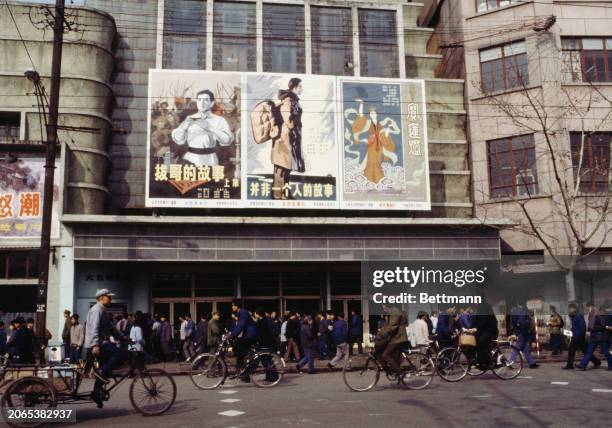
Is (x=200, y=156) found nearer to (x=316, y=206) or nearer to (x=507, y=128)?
(x=316, y=206)

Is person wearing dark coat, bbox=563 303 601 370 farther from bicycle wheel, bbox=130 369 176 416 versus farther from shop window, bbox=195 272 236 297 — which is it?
shop window, bbox=195 272 236 297

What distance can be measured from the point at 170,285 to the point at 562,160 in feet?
53.8

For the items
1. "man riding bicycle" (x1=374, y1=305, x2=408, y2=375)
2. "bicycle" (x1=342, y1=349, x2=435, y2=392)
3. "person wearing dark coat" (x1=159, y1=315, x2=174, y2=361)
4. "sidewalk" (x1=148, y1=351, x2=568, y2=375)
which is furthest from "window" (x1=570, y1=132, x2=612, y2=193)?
"person wearing dark coat" (x1=159, y1=315, x2=174, y2=361)

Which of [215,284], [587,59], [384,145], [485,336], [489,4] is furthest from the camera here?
[489,4]

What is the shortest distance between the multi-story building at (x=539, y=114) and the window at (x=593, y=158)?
0.04 metres

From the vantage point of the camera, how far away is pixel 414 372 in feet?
40.0

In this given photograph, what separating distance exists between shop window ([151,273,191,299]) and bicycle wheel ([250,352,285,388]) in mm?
12344

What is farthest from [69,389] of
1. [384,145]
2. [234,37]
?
[234,37]

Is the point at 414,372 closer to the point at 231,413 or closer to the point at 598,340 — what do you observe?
the point at 231,413

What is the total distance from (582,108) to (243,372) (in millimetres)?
19100

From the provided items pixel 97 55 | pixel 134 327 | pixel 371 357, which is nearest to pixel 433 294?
pixel 134 327

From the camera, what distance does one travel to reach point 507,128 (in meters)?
26.2

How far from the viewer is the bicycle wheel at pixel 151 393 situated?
31.3 feet

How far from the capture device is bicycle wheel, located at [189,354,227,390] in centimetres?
1263
